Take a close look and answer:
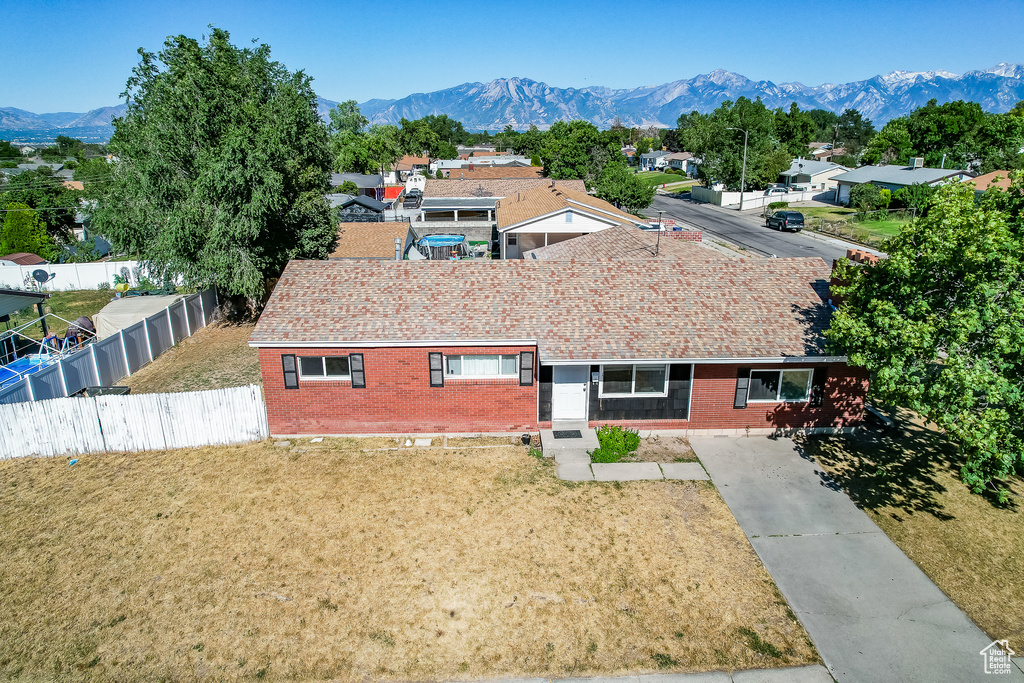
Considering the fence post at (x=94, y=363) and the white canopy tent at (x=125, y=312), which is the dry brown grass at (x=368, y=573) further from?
the white canopy tent at (x=125, y=312)

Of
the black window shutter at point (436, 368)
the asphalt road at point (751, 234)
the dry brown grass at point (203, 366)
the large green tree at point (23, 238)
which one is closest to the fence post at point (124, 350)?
the dry brown grass at point (203, 366)

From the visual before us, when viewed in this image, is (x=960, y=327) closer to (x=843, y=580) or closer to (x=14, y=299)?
(x=843, y=580)

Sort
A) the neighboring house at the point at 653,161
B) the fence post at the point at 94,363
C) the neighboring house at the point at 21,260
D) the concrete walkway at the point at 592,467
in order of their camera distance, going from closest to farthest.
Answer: the concrete walkway at the point at 592,467 < the fence post at the point at 94,363 < the neighboring house at the point at 21,260 < the neighboring house at the point at 653,161

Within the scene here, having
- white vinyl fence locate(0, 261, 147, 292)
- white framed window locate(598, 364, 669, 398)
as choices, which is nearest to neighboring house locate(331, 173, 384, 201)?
white vinyl fence locate(0, 261, 147, 292)

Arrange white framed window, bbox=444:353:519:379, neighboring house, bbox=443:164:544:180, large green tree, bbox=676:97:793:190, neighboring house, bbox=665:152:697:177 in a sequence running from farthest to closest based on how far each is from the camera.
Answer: neighboring house, bbox=665:152:697:177 → neighboring house, bbox=443:164:544:180 → large green tree, bbox=676:97:793:190 → white framed window, bbox=444:353:519:379

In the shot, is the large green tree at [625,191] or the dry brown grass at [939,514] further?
the large green tree at [625,191]

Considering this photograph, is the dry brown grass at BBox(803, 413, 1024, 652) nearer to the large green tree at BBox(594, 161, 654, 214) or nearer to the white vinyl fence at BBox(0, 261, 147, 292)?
the large green tree at BBox(594, 161, 654, 214)

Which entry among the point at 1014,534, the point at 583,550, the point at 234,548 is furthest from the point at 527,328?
the point at 1014,534
